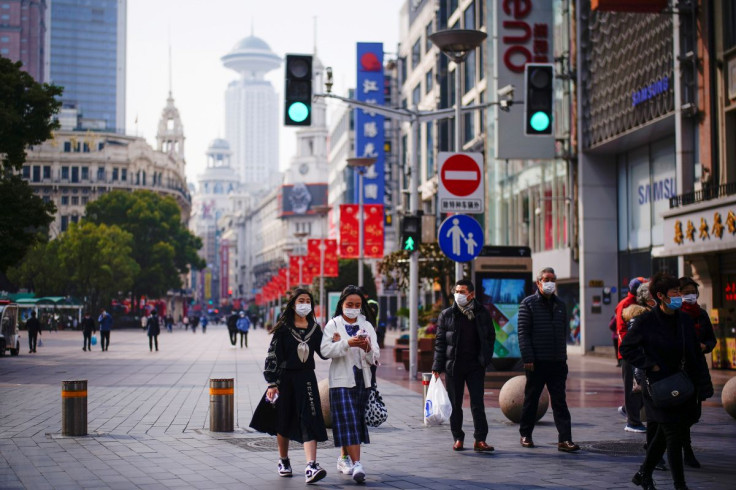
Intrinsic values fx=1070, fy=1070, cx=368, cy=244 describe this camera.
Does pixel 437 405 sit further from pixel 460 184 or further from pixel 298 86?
pixel 460 184

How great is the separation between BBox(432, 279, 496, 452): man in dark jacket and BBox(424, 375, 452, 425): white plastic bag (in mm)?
143

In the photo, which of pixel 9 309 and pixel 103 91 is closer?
pixel 9 309

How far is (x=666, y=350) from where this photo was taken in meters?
8.41

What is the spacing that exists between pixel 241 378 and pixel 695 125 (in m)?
13.9

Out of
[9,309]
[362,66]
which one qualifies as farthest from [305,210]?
[9,309]

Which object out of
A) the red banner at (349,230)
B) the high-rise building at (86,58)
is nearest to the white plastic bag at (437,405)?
the red banner at (349,230)

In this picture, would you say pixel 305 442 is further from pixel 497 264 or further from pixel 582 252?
pixel 582 252

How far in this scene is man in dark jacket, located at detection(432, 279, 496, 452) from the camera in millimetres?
11789

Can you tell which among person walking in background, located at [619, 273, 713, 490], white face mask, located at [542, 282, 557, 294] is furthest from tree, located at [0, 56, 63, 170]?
person walking in background, located at [619, 273, 713, 490]

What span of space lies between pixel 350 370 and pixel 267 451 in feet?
8.36

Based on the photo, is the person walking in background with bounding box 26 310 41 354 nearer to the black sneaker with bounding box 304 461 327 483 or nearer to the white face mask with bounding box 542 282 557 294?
the white face mask with bounding box 542 282 557 294

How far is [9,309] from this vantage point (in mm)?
38062

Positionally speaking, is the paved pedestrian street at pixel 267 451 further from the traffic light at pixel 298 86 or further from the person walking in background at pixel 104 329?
the person walking in background at pixel 104 329

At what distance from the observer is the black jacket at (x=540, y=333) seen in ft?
38.4
